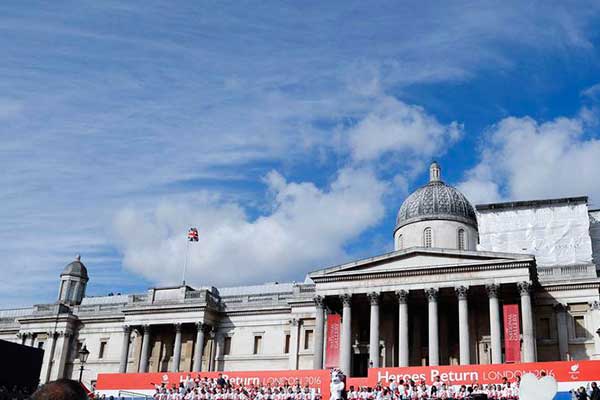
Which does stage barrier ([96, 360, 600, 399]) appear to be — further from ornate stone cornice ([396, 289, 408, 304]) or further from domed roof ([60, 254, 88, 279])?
domed roof ([60, 254, 88, 279])

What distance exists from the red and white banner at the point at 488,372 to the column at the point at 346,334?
7535 millimetres

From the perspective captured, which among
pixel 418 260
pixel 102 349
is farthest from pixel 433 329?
pixel 102 349

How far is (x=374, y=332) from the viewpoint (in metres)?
45.2

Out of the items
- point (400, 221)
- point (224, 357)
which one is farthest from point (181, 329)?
point (400, 221)

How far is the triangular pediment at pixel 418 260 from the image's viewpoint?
43656 millimetres

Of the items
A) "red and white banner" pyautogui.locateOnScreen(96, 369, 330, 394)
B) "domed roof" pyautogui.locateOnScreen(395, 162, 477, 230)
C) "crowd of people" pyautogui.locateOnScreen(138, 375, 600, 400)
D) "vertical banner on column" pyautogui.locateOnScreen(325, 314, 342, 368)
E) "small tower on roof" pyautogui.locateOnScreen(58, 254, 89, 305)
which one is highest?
"domed roof" pyautogui.locateOnScreen(395, 162, 477, 230)

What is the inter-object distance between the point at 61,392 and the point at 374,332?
42648 millimetres

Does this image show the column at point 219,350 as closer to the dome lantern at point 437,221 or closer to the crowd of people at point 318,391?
the crowd of people at point 318,391

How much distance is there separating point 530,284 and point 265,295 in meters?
24.1

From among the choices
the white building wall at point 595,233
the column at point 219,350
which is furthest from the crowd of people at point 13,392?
the white building wall at point 595,233

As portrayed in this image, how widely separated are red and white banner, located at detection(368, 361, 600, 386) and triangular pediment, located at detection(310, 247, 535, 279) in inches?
388

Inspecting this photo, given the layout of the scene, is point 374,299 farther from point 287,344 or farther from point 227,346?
point 227,346

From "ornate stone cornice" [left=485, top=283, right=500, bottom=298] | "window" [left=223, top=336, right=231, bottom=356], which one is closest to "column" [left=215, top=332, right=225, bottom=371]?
"window" [left=223, top=336, right=231, bottom=356]

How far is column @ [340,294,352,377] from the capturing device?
147ft
